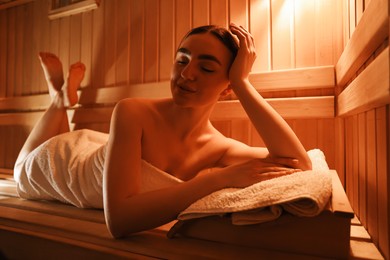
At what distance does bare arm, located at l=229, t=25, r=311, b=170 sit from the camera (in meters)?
1.01

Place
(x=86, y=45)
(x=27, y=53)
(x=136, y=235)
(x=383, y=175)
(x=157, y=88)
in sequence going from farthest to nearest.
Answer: (x=27, y=53) → (x=86, y=45) → (x=157, y=88) → (x=136, y=235) → (x=383, y=175)

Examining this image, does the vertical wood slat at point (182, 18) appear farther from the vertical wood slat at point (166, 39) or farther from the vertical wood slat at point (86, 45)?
the vertical wood slat at point (86, 45)

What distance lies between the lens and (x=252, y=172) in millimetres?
928

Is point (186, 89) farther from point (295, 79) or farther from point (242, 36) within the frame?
point (295, 79)

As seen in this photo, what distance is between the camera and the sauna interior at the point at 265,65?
88cm

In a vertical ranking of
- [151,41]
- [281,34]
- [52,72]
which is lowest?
[52,72]

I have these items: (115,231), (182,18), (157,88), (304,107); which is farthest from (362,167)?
(182,18)

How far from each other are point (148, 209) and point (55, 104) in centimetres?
153

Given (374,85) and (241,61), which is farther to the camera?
(241,61)

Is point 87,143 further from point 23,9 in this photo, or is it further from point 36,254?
point 23,9

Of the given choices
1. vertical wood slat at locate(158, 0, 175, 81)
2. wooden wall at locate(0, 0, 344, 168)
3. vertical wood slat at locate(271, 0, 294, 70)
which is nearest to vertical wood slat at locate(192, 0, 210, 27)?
wooden wall at locate(0, 0, 344, 168)

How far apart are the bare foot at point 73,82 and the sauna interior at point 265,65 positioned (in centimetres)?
17

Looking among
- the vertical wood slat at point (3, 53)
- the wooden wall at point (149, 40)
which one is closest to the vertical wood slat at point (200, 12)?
the wooden wall at point (149, 40)

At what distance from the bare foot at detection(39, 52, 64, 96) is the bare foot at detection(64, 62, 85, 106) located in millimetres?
158
